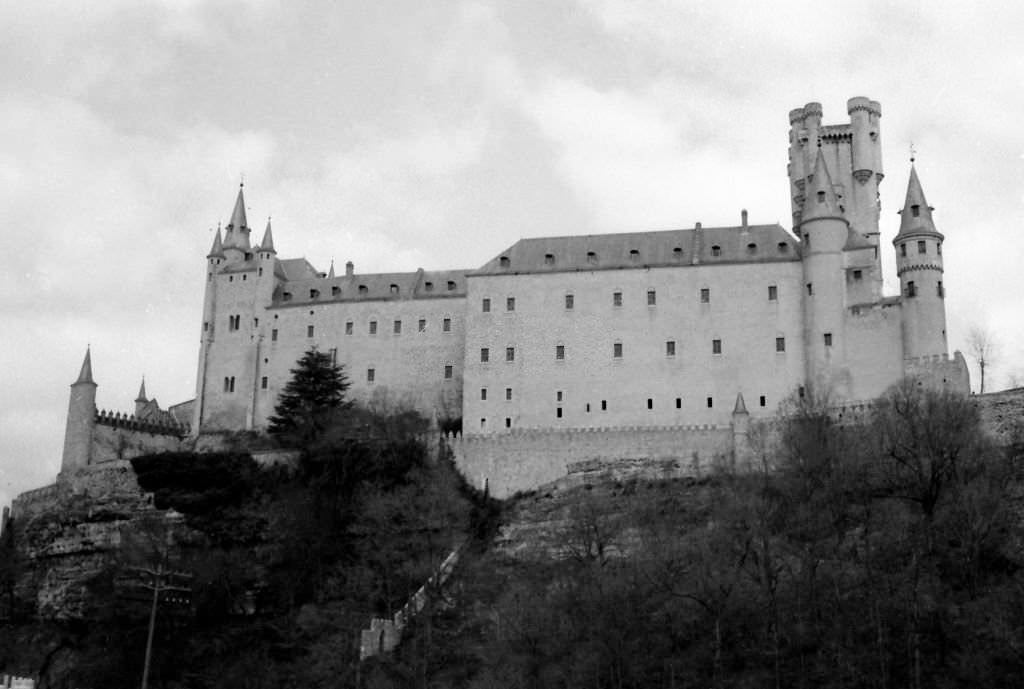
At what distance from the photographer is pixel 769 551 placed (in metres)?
42.7

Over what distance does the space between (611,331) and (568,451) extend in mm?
7397

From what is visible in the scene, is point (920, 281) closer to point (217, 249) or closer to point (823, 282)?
point (823, 282)

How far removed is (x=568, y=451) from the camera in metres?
57.8

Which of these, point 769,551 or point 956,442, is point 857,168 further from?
point 769,551

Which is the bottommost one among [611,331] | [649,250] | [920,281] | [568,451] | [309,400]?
[568,451]

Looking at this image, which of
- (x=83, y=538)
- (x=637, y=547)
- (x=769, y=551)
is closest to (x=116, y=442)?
(x=83, y=538)

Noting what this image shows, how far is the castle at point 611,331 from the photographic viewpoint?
190 feet

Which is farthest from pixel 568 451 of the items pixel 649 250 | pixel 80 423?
pixel 80 423

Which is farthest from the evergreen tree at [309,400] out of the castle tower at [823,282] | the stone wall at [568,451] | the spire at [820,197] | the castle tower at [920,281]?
the castle tower at [920,281]

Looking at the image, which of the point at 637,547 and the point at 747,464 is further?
the point at 747,464

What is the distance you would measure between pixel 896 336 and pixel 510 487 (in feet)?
57.1

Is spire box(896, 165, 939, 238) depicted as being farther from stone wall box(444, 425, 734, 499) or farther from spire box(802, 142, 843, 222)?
stone wall box(444, 425, 734, 499)

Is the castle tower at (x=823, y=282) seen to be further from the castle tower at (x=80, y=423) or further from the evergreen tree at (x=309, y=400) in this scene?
the castle tower at (x=80, y=423)

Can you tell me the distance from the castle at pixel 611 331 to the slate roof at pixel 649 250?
10cm
